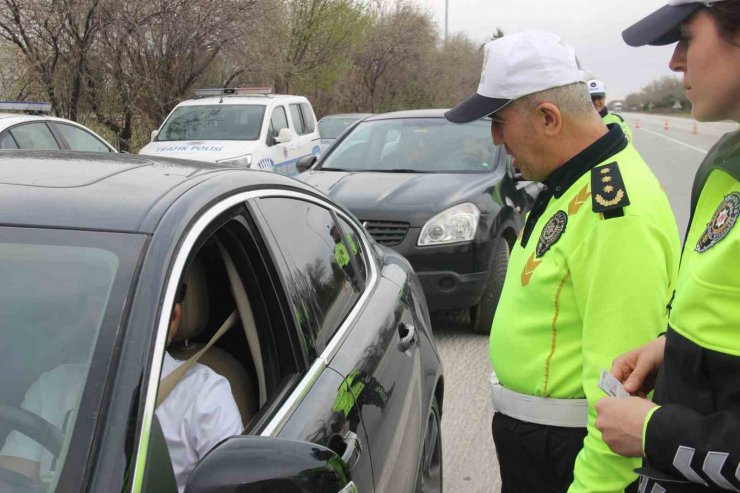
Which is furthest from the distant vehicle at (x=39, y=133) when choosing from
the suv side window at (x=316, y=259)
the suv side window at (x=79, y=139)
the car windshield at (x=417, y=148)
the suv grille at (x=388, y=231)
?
the suv side window at (x=316, y=259)

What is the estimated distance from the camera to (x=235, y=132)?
11.1 metres

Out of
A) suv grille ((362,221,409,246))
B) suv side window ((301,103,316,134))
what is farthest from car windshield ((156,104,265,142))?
suv grille ((362,221,409,246))

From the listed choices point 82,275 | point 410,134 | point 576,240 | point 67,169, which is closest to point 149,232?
point 82,275

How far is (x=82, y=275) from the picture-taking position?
157 centimetres

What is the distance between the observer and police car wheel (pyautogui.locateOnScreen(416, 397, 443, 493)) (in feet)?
9.53

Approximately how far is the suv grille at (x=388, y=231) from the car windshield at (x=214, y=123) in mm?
5990

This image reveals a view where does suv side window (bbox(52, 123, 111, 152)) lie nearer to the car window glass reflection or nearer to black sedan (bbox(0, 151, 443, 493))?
black sedan (bbox(0, 151, 443, 493))

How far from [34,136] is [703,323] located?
7604 millimetres

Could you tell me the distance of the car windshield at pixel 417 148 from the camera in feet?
20.8

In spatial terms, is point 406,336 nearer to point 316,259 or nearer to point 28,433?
point 316,259

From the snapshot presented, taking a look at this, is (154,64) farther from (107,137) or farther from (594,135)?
(594,135)

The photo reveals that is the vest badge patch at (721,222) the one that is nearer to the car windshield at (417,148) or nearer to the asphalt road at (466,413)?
the asphalt road at (466,413)

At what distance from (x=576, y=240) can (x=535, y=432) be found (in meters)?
0.57

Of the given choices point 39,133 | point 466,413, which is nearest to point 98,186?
point 466,413
